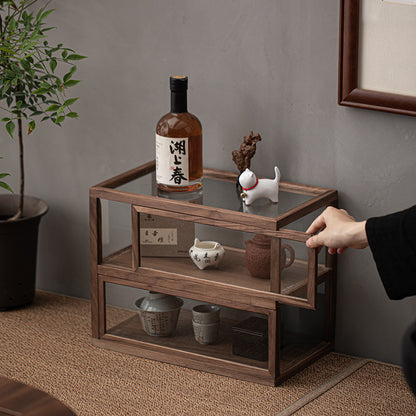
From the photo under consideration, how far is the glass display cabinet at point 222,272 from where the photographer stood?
6.86 ft

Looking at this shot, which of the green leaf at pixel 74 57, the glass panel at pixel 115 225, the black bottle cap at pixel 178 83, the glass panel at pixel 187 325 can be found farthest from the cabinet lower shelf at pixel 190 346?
the green leaf at pixel 74 57

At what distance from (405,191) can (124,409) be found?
927 millimetres

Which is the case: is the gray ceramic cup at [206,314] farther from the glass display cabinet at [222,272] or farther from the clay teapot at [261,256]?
the clay teapot at [261,256]

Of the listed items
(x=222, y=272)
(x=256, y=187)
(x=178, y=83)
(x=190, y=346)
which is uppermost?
(x=178, y=83)

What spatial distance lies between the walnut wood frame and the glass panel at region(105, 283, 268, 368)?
→ 621mm

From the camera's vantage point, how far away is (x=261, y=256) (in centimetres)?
211

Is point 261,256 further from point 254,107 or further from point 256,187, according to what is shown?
point 254,107

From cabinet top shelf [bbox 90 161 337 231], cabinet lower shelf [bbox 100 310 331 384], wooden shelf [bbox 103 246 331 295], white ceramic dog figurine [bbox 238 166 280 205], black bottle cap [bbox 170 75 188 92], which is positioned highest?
black bottle cap [bbox 170 75 188 92]

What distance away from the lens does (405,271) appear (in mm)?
1575

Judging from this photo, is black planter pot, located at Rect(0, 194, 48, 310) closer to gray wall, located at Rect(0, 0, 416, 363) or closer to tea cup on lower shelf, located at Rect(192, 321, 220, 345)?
gray wall, located at Rect(0, 0, 416, 363)

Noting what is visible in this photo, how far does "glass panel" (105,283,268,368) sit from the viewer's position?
220 cm

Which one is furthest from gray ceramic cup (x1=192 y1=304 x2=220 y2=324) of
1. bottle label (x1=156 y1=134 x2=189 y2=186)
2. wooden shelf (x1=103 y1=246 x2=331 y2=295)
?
bottle label (x1=156 y1=134 x2=189 y2=186)

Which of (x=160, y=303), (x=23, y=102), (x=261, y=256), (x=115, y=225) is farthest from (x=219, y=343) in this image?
(x=23, y=102)

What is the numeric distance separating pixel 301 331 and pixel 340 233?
0.65 m
